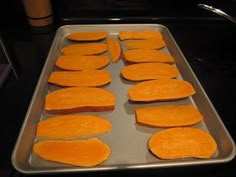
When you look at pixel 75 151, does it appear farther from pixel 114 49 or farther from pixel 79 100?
pixel 114 49

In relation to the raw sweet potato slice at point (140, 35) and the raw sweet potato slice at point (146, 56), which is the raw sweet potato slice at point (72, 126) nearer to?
the raw sweet potato slice at point (146, 56)

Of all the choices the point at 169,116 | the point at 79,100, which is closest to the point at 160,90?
the point at 169,116

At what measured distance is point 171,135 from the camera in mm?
607

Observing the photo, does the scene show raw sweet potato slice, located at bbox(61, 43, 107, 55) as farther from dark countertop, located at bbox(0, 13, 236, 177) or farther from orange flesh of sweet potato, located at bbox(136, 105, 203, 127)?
orange flesh of sweet potato, located at bbox(136, 105, 203, 127)

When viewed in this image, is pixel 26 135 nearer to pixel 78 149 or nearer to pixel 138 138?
pixel 78 149

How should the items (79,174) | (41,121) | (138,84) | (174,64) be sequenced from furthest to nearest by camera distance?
(174,64) → (138,84) → (41,121) → (79,174)

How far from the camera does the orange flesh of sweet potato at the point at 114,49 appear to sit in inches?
34.6

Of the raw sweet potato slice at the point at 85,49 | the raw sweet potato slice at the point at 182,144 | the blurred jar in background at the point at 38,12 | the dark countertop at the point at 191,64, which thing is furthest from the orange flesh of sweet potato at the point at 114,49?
the raw sweet potato slice at the point at 182,144

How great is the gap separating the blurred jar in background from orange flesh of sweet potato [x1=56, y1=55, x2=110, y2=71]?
0.73 ft

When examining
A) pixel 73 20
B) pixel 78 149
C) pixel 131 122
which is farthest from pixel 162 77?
pixel 73 20

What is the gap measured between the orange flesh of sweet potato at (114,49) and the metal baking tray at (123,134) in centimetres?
4

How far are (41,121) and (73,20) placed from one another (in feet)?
1.74

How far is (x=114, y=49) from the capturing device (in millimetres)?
913

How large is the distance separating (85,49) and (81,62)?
0.08 meters
